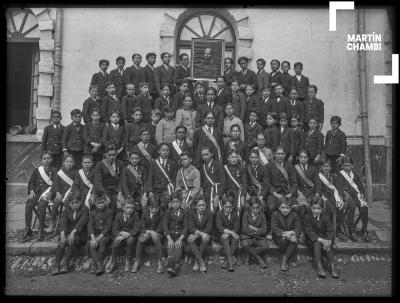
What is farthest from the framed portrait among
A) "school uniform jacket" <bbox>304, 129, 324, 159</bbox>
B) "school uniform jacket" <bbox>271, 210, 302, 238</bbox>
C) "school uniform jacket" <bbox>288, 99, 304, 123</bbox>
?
"school uniform jacket" <bbox>271, 210, 302, 238</bbox>

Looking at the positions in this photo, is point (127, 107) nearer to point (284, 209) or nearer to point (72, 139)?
point (72, 139)

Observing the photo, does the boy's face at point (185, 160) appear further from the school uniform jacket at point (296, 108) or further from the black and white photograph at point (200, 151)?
the school uniform jacket at point (296, 108)

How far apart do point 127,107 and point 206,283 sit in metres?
3.24

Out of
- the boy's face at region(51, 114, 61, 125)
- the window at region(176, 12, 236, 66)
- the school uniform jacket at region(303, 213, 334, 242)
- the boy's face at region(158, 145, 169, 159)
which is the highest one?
the window at region(176, 12, 236, 66)

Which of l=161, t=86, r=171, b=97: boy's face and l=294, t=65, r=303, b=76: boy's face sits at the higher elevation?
l=294, t=65, r=303, b=76: boy's face

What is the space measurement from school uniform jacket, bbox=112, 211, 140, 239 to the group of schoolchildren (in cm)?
1

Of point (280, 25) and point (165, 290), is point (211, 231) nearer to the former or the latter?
point (165, 290)

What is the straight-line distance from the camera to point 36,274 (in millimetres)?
5441

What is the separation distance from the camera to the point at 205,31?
841 centimetres

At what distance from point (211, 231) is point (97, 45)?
4.10 metres

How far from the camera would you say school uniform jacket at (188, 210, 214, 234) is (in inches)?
220

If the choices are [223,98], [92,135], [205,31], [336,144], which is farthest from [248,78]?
[92,135]

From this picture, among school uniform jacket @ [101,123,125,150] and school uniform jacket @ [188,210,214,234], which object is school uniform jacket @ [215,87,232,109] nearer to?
school uniform jacket @ [101,123,125,150]

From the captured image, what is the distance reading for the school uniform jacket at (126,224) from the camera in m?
5.54
